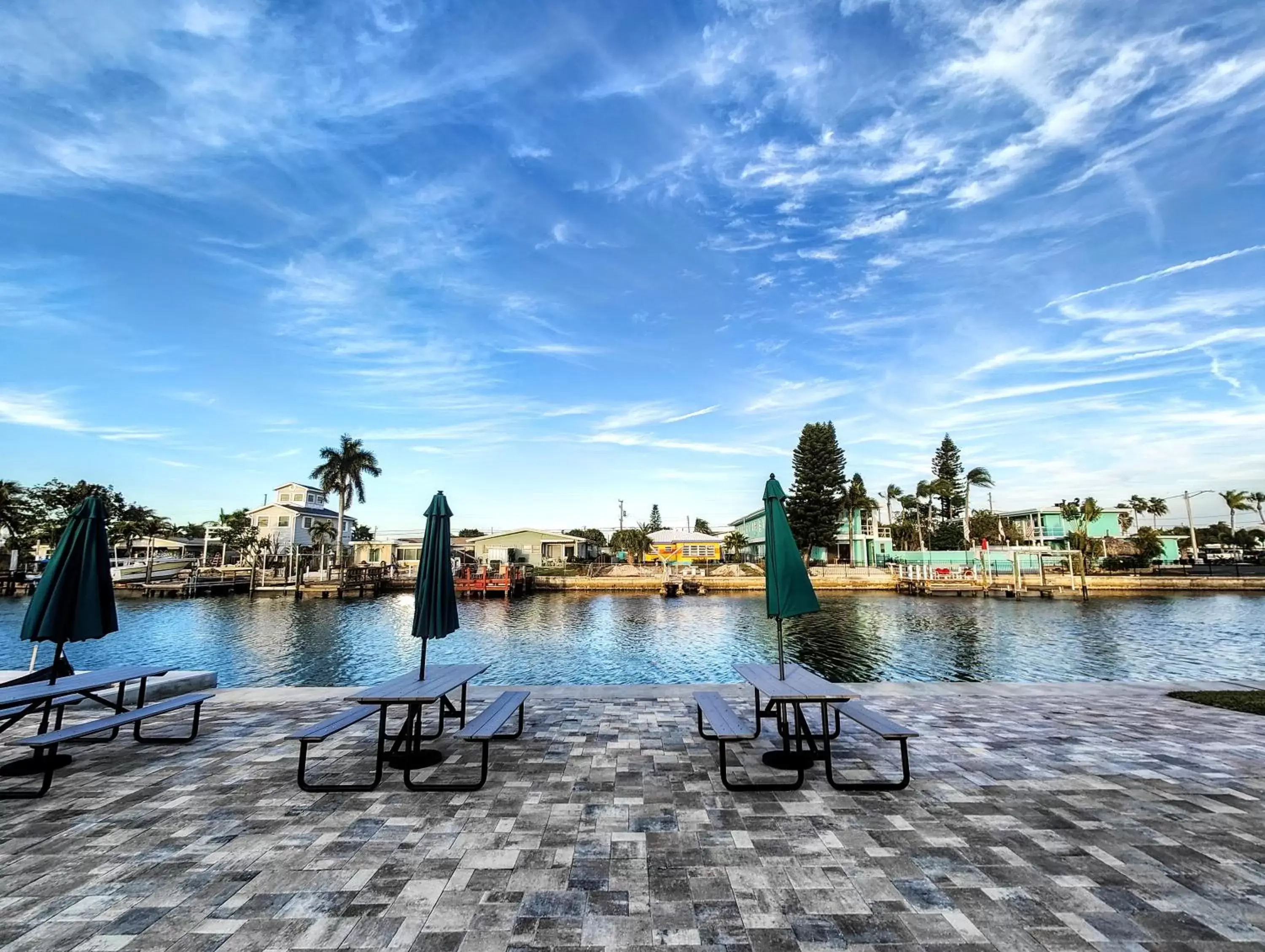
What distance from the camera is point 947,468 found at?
255 ft

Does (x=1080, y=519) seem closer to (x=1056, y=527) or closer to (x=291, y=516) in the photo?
(x=1056, y=527)

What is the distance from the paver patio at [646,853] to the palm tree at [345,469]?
169 feet

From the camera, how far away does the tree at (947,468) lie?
75.6 meters

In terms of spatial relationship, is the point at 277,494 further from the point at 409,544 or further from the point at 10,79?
the point at 10,79

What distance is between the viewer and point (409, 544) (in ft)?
Result: 215

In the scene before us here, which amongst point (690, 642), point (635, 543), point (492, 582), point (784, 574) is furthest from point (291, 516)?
point (784, 574)

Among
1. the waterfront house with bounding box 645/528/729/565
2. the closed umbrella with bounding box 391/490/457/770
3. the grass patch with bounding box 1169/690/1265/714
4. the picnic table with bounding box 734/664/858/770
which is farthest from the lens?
the waterfront house with bounding box 645/528/729/565

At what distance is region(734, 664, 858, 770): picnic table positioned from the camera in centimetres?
470

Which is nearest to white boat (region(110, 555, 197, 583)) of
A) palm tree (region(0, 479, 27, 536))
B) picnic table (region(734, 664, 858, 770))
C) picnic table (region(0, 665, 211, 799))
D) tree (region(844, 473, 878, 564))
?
palm tree (region(0, 479, 27, 536))

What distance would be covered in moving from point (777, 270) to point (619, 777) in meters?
23.8

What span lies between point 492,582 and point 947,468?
227 ft

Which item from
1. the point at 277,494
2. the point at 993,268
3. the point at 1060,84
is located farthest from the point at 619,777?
the point at 277,494

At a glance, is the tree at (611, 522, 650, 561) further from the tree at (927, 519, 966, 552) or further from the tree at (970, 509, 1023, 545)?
the tree at (970, 509, 1023, 545)

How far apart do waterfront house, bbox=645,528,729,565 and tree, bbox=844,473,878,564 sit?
16785mm
